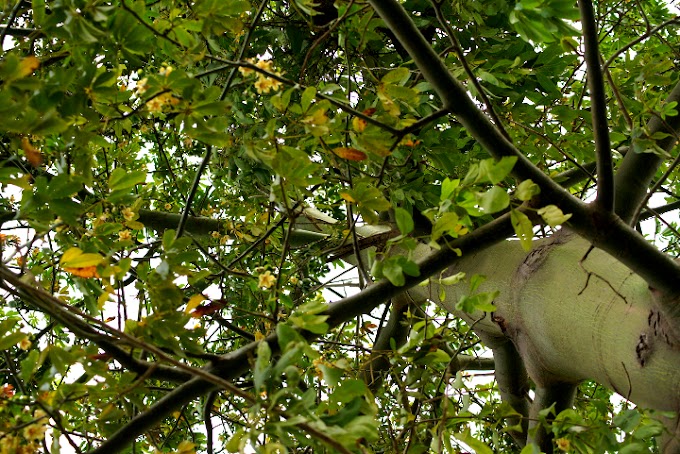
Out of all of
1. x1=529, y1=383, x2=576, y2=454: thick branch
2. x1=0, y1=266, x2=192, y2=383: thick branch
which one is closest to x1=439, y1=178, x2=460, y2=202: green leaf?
x1=0, y1=266, x2=192, y2=383: thick branch

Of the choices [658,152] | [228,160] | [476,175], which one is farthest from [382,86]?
[228,160]

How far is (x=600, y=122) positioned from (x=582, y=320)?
34cm

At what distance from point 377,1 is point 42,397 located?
2.35 feet

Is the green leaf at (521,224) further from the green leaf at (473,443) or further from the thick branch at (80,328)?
the thick branch at (80,328)

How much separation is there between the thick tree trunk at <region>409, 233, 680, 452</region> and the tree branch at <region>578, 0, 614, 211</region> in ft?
0.34

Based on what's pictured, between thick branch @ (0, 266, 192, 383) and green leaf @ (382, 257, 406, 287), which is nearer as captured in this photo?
thick branch @ (0, 266, 192, 383)

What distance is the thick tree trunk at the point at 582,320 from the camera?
2.88 feet

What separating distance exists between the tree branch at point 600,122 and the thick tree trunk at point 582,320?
10 cm

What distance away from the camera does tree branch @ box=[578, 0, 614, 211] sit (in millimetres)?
851

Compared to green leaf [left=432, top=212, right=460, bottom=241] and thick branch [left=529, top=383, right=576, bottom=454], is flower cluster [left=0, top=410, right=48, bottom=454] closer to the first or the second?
green leaf [left=432, top=212, right=460, bottom=241]

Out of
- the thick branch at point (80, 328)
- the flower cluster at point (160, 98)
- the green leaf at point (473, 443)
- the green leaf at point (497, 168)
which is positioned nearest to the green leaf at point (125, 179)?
the flower cluster at point (160, 98)

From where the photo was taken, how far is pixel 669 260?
89 cm

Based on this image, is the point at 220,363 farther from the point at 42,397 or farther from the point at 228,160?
the point at 228,160

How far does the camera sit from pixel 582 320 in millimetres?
1018
